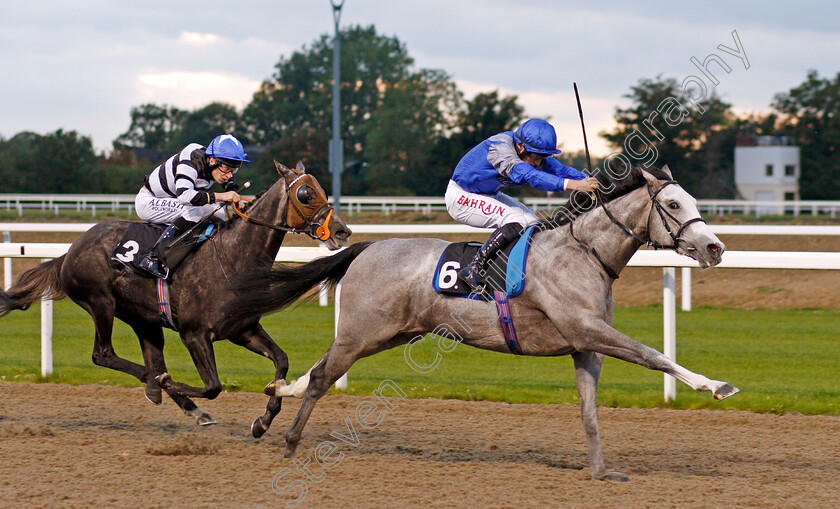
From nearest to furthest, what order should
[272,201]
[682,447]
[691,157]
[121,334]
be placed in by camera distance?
[682,447] → [272,201] → [121,334] → [691,157]

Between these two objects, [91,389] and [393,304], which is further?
[91,389]

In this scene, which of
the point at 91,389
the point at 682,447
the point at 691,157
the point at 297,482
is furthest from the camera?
the point at 691,157

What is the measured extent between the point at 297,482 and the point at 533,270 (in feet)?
4.92

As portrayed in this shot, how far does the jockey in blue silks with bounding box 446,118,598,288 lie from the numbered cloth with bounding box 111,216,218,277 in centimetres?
151

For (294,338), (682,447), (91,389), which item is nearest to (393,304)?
(682,447)

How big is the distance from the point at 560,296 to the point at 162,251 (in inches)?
94.2

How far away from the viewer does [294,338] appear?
29.6 feet

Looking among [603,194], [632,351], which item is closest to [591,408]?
[632,351]

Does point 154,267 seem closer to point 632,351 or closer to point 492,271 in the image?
point 492,271

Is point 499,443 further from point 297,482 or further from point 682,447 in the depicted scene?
point 297,482

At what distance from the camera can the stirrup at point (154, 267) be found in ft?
17.4

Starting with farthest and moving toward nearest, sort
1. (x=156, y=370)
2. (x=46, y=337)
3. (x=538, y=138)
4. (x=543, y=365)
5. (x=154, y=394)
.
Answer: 1. (x=543, y=365)
2. (x=46, y=337)
3. (x=156, y=370)
4. (x=154, y=394)
5. (x=538, y=138)

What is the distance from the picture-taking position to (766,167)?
46.0m

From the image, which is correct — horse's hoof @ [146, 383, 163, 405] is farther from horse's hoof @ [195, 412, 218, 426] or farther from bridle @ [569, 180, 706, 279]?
bridle @ [569, 180, 706, 279]
